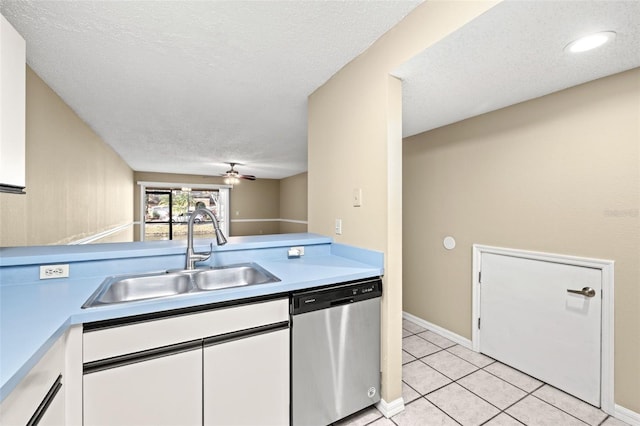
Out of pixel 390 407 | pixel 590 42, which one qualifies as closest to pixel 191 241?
pixel 390 407

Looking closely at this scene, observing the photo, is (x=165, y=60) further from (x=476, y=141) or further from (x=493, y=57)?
(x=476, y=141)

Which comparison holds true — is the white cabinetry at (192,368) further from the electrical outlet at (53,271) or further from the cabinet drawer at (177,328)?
the electrical outlet at (53,271)

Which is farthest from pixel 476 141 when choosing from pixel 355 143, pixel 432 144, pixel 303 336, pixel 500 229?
pixel 303 336

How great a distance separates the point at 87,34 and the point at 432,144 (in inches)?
116

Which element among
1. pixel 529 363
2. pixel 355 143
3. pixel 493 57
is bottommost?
pixel 529 363

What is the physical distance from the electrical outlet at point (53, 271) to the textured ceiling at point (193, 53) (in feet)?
4.51

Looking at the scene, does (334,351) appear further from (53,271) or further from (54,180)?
(54,180)

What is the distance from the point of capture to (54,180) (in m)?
2.45

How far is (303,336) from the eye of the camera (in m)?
1.50

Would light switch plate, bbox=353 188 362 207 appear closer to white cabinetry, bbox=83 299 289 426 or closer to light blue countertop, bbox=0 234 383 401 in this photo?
light blue countertop, bbox=0 234 383 401

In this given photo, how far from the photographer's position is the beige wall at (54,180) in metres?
1.99

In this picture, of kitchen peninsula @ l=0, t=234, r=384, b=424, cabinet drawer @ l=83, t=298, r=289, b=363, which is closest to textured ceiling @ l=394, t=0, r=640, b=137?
kitchen peninsula @ l=0, t=234, r=384, b=424

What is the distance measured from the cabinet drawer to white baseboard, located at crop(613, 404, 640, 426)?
7.20 ft

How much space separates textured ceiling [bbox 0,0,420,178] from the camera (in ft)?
4.80
